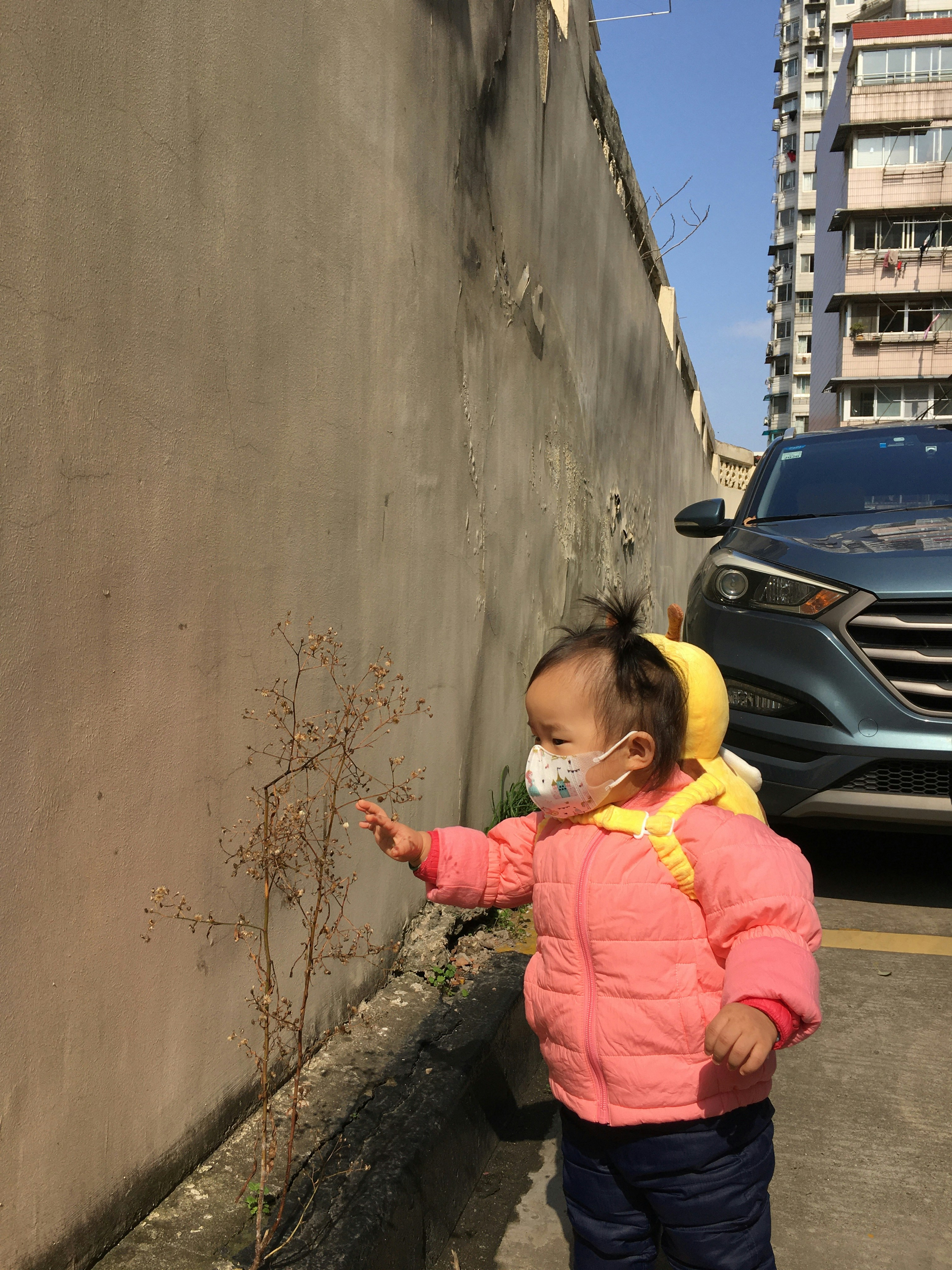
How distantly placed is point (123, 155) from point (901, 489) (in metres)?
4.07

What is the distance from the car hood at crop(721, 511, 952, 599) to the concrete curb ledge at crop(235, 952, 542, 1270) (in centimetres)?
198

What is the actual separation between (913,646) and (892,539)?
1.56 feet

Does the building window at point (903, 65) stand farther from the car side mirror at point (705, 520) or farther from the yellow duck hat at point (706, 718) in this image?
the yellow duck hat at point (706, 718)

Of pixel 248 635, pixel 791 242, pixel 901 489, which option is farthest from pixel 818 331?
pixel 248 635

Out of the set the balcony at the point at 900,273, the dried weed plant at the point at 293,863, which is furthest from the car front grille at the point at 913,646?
the balcony at the point at 900,273

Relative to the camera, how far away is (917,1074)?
9.09ft

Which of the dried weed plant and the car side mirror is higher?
the car side mirror

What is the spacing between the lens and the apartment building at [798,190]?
74625 mm

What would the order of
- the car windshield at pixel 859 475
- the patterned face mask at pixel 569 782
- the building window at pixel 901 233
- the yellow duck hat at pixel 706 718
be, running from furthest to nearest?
1. the building window at pixel 901 233
2. the car windshield at pixel 859 475
3. the yellow duck hat at pixel 706 718
4. the patterned face mask at pixel 569 782

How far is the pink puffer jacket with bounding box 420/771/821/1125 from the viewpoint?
1.63 meters

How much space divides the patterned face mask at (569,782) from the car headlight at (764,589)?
94.4 inches

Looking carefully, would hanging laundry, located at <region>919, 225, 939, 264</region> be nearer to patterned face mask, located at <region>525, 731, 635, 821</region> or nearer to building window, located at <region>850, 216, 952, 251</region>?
building window, located at <region>850, 216, 952, 251</region>

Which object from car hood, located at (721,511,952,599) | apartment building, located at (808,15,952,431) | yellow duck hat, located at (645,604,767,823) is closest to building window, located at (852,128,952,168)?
apartment building, located at (808,15,952,431)

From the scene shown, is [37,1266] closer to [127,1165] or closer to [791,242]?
[127,1165]
